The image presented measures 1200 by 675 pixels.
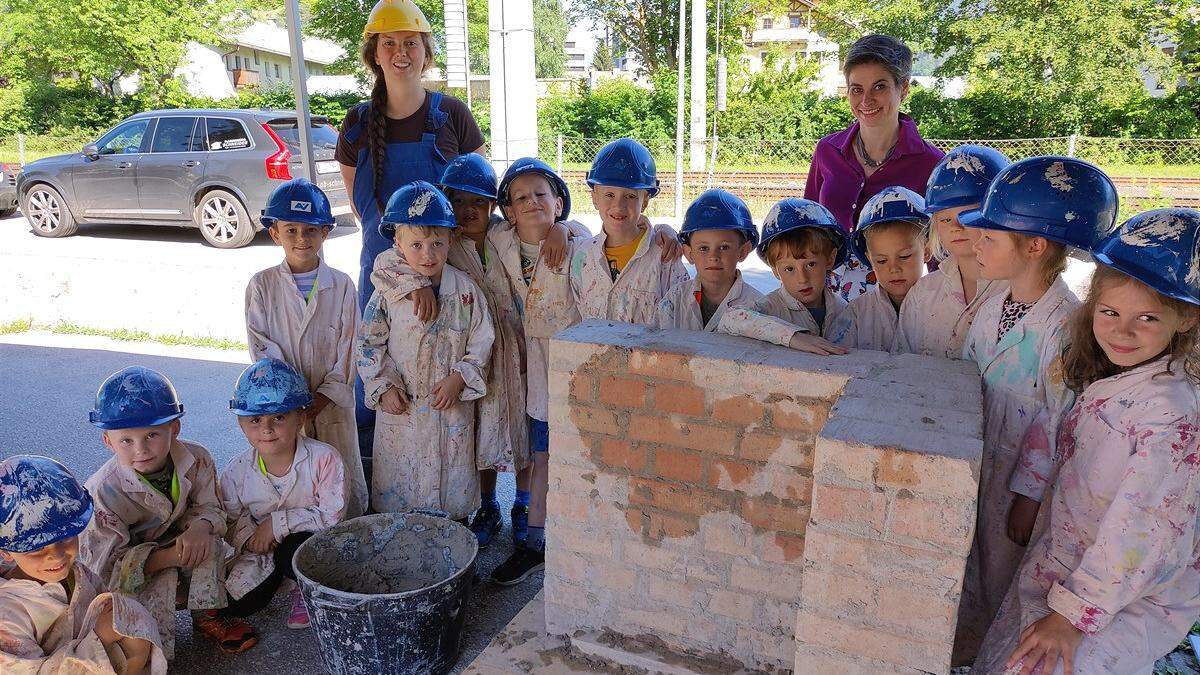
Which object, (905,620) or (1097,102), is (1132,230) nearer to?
(905,620)

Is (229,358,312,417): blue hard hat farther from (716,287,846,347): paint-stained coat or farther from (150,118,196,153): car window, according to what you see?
(150,118,196,153): car window

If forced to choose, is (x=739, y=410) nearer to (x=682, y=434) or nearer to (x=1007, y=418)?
(x=682, y=434)

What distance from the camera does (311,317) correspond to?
3.45 metres

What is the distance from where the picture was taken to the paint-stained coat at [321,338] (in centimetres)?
343

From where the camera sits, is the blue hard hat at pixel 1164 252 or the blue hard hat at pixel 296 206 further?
the blue hard hat at pixel 296 206

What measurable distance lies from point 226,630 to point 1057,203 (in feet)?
10.1

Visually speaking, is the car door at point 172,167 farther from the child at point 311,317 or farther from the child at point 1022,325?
the child at point 1022,325

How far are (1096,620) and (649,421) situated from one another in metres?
1.19

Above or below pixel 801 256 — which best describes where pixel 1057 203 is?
above

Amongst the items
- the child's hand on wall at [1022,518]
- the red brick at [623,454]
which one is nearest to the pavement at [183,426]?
the red brick at [623,454]

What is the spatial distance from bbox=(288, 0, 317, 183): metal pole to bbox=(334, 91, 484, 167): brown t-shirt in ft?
2.41

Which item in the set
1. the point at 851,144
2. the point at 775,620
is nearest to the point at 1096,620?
the point at 775,620

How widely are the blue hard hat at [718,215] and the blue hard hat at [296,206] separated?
1.50 m

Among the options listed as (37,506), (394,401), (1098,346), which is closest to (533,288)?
(394,401)
